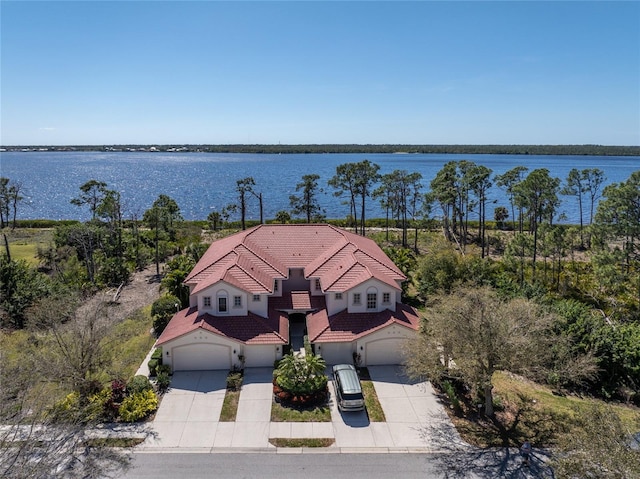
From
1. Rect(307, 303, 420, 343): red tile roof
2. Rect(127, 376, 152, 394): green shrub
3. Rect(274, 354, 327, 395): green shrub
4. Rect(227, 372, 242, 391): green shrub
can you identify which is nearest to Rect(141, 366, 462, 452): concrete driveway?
Rect(227, 372, 242, 391): green shrub

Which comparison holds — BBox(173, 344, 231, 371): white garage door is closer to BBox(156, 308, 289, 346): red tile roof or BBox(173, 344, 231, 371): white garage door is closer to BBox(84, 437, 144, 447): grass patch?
BBox(156, 308, 289, 346): red tile roof

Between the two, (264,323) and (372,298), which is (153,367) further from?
(372,298)

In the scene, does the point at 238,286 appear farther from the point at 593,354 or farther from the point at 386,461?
the point at 593,354

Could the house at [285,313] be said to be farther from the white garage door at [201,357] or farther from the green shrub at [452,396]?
the green shrub at [452,396]

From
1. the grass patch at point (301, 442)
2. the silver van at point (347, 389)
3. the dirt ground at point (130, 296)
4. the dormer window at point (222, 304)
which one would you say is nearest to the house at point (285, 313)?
the dormer window at point (222, 304)

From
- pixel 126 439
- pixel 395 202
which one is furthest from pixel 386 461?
pixel 395 202

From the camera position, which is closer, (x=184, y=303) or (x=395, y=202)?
Result: (x=184, y=303)
